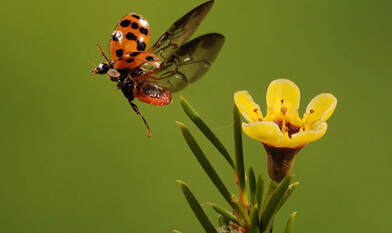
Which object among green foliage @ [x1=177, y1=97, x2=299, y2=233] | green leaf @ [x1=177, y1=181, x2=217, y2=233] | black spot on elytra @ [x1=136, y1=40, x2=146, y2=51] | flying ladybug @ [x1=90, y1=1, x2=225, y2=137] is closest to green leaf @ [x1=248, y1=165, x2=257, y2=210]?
green foliage @ [x1=177, y1=97, x2=299, y2=233]

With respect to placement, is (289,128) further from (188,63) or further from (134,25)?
(134,25)

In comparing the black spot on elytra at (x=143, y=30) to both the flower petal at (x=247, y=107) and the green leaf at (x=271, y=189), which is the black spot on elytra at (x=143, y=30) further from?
the green leaf at (x=271, y=189)

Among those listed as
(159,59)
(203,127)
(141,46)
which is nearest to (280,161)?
(203,127)

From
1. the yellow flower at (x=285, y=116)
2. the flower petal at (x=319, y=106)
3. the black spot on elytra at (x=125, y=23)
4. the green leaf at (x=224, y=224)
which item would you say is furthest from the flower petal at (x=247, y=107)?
the black spot on elytra at (x=125, y=23)

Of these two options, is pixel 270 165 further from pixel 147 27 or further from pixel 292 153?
pixel 147 27

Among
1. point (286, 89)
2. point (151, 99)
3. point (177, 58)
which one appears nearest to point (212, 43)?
point (177, 58)
